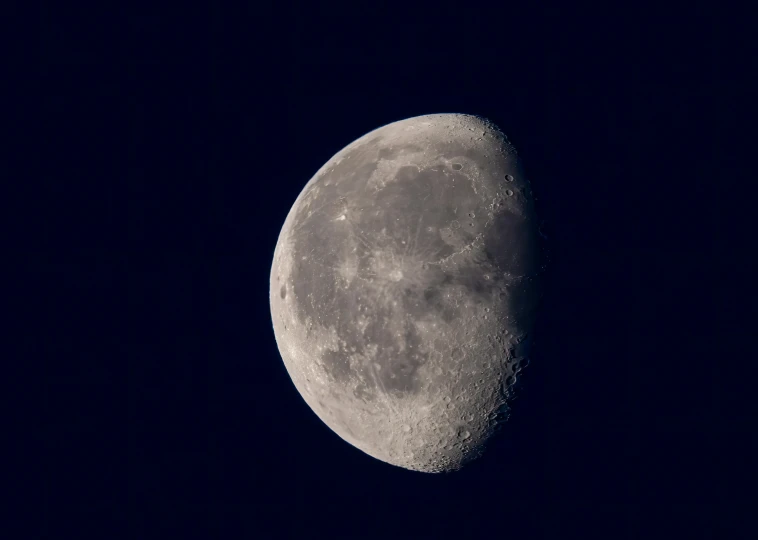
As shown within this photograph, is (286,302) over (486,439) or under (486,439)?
over

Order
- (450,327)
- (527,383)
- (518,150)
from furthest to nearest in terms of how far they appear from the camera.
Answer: (518,150)
(527,383)
(450,327)

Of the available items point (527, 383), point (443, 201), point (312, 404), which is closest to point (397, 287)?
point (443, 201)

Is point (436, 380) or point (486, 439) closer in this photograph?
point (436, 380)

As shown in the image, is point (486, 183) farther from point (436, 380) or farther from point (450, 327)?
point (436, 380)

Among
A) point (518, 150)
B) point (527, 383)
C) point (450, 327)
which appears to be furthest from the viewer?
point (518, 150)

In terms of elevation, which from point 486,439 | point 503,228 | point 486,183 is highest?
point 486,183

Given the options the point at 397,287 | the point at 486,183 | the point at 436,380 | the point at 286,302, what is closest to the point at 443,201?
the point at 486,183

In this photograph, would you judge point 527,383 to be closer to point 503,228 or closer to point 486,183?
point 503,228
